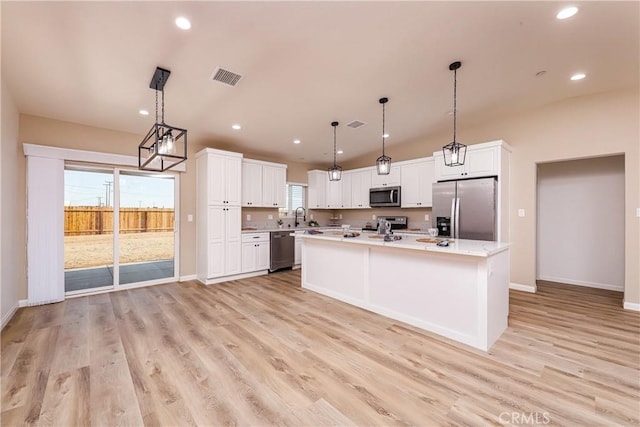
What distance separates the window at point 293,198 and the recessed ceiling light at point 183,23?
178 inches

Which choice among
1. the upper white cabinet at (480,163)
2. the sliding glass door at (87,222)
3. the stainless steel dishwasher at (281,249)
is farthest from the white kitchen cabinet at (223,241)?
the upper white cabinet at (480,163)

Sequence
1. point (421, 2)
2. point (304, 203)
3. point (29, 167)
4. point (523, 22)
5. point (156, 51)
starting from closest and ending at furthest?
1. point (421, 2)
2. point (523, 22)
3. point (156, 51)
4. point (29, 167)
5. point (304, 203)

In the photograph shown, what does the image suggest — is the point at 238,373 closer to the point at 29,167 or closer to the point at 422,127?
the point at 29,167

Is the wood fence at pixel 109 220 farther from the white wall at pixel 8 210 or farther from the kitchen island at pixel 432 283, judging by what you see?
the kitchen island at pixel 432 283

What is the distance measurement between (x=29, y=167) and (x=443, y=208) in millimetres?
6217

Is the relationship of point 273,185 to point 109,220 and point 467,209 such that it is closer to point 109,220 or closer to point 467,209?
point 109,220

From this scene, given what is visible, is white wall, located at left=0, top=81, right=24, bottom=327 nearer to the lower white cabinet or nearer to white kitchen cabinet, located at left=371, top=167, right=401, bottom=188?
the lower white cabinet

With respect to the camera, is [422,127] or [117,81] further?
[422,127]

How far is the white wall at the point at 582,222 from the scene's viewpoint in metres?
4.28

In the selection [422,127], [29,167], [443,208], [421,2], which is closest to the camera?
[421,2]

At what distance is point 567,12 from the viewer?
2254mm

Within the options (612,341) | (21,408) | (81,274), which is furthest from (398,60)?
(81,274)

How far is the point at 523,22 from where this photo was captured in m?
2.36

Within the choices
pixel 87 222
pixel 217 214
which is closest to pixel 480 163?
pixel 217 214
